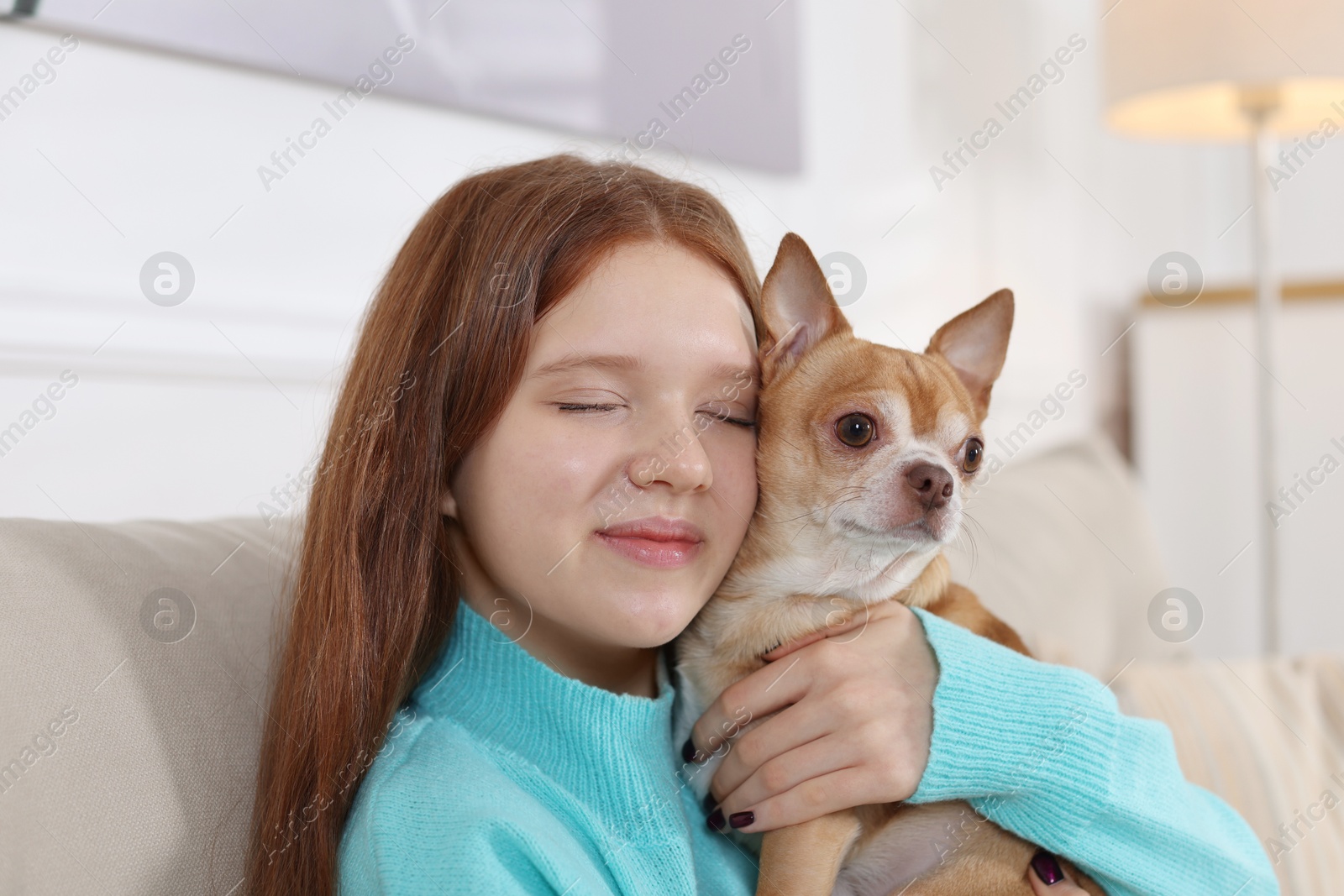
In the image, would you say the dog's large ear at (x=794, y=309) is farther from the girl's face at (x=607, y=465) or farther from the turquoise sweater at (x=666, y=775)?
the turquoise sweater at (x=666, y=775)

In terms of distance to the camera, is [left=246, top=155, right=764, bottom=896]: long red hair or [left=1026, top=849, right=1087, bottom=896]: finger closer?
[left=246, top=155, right=764, bottom=896]: long red hair

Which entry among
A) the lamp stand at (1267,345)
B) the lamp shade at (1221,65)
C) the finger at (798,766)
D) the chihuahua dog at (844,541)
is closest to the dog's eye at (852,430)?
the chihuahua dog at (844,541)

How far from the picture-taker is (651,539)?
1.11 m

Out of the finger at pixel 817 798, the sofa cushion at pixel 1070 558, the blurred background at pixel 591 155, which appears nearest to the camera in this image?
the finger at pixel 817 798

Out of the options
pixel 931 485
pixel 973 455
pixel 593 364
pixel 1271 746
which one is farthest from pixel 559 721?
pixel 1271 746

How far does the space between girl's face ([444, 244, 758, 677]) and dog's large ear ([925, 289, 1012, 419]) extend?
1.40ft

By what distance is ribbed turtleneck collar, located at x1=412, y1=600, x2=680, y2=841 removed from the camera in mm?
1107

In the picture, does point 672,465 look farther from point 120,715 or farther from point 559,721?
point 120,715

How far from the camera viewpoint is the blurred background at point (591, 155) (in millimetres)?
1530

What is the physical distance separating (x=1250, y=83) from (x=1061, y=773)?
2661 millimetres

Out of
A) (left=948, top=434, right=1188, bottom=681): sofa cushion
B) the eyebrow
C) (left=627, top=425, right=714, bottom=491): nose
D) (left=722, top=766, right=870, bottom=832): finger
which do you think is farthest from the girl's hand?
(left=948, top=434, right=1188, bottom=681): sofa cushion

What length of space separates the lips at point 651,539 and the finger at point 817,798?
270 mm

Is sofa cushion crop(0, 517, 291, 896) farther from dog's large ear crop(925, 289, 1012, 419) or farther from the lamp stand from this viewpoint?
the lamp stand

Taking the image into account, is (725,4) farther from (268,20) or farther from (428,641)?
(428,641)
